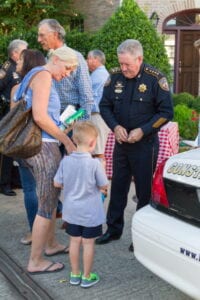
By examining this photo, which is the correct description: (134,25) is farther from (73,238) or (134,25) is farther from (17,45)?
(73,238)

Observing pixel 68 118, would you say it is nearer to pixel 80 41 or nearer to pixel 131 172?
pixel 131 172

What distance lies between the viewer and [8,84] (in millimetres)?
6145

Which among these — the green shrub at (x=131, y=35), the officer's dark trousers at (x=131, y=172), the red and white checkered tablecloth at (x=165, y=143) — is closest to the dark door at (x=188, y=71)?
the green shrub at (x=131, y=35)

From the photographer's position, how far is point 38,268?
13.2ft

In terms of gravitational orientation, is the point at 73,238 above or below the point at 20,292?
above

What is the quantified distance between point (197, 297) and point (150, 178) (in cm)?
164

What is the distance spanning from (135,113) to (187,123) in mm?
5563

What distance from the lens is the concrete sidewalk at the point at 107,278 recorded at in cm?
366

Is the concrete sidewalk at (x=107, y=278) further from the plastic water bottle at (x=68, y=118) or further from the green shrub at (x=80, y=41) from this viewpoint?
the green shrub at (x=80, y=41)

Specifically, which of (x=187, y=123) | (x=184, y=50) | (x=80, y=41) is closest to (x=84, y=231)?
(x=187, y=123)

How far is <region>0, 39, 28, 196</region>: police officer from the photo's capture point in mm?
5889

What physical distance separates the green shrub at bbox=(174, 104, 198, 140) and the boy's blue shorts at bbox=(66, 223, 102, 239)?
20.1ft

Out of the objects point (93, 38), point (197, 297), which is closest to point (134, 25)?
point (93, 38)

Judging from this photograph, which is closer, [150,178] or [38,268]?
[38,268]
